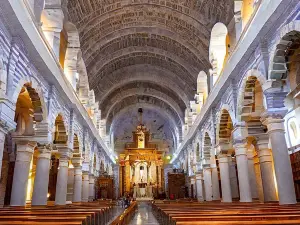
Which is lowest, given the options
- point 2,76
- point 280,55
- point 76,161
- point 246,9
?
point 76,161

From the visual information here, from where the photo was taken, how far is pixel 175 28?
18.1 meters

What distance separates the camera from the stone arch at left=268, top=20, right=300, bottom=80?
8.01 m

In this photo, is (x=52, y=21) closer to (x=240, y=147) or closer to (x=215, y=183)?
(x=240, y=147)

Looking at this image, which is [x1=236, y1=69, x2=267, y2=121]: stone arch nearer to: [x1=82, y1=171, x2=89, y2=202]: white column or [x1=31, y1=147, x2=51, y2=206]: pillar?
[x1=31, y1=147, x2=51, y2=206]: pillar

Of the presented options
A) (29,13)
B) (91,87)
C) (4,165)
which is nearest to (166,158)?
(91,87)

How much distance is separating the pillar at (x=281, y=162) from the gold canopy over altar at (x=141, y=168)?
25466 millimetres

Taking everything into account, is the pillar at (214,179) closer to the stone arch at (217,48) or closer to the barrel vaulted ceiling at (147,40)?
the stone arch at (217,48)

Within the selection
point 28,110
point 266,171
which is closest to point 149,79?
point 28,110

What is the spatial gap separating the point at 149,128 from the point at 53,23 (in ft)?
90.1

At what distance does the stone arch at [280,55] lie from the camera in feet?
26.3

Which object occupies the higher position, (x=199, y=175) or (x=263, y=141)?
(x=263, y=141)

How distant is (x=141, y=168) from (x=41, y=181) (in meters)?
24.3

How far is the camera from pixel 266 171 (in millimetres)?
12562

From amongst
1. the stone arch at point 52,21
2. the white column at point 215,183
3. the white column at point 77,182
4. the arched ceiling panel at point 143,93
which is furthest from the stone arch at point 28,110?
the arched ceiling panel at point 143,93
